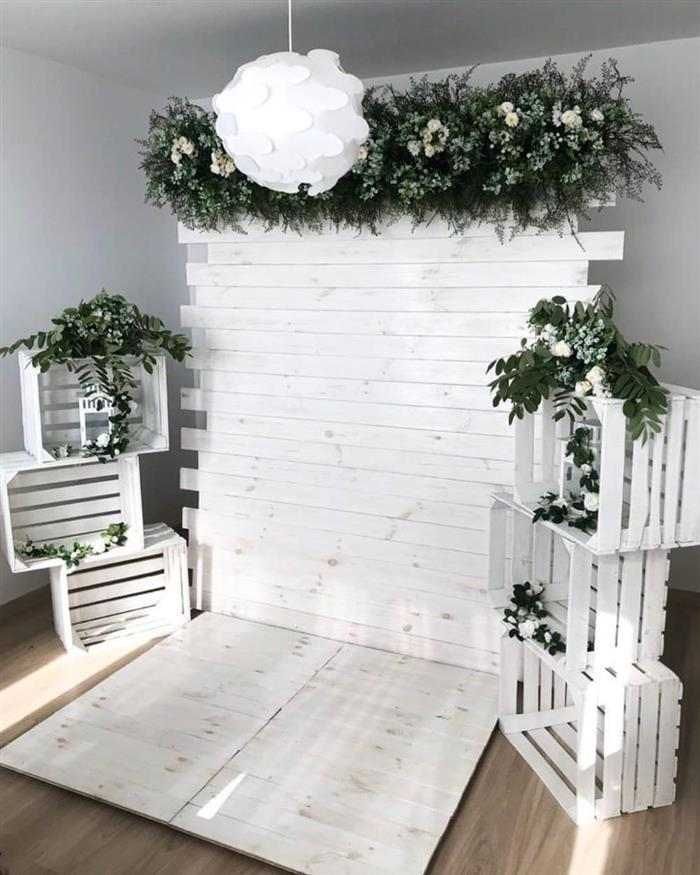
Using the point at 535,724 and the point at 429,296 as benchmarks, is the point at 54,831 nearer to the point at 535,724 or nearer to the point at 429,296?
the point at 535,724

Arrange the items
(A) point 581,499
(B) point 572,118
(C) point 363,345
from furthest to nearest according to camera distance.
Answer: (C) point 363,345 < (B) point 572,118 < (A) point 581,499

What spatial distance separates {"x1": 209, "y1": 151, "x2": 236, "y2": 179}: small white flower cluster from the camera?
295 cm

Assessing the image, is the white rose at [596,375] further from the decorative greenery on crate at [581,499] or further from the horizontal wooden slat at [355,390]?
the horizontal wooden slat at [355,390]

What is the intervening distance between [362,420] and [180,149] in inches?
48.9

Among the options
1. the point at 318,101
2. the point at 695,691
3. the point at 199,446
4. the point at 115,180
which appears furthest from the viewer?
the point at 115,180

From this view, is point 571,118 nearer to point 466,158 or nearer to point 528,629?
point 466,158

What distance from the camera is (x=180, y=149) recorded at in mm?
3010

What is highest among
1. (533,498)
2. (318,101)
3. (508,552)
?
(318,101)

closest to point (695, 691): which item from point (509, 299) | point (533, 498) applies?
point (533, 498)

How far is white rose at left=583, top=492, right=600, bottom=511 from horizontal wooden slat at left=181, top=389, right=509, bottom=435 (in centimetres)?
77

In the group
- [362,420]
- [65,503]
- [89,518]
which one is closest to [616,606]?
[362,420]

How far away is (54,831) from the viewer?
2.34 metres

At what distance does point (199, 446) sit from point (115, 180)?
1588 mm

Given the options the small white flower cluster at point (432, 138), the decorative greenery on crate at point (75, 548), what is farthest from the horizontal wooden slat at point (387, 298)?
the decorative greenery on crate at point (75, 548)
